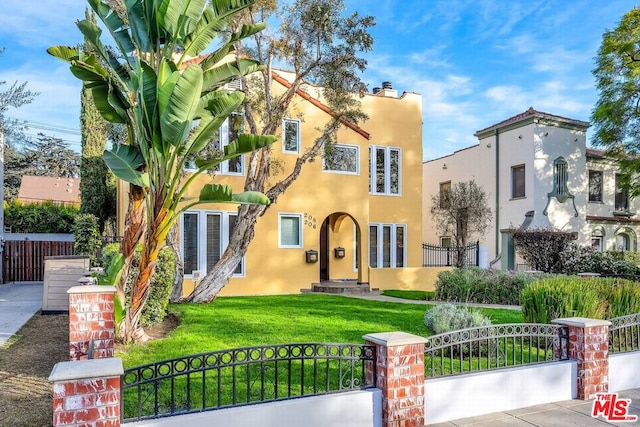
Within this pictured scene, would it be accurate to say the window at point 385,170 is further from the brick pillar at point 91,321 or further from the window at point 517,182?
the brick pillar at point 91,321

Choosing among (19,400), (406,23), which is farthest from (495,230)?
(19,400)

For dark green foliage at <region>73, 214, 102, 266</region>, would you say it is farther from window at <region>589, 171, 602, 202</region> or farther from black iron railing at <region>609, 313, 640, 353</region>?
window at <region>589, 171, 602, 202</region>

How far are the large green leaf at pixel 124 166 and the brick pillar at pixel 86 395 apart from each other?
3.00 metres

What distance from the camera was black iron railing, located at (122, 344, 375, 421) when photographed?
4172 mm

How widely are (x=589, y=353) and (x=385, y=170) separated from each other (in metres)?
13.1

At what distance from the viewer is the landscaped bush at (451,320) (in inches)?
293

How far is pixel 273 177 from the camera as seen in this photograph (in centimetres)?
1564

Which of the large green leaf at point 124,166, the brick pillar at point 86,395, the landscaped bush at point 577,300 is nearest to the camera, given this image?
the brick pillar at point 86,395

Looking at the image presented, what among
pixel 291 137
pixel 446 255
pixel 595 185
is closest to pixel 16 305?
pixel 291 137

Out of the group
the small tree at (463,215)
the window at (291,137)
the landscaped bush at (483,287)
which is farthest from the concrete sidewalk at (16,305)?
A: the small tree at (463,215)

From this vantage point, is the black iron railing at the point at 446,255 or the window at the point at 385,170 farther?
the black iron railing at the point at 446,255

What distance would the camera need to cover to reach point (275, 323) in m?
8.81

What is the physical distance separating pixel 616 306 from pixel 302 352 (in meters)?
6.97

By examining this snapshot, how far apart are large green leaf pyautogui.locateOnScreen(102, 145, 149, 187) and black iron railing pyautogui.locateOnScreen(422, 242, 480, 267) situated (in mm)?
14242
